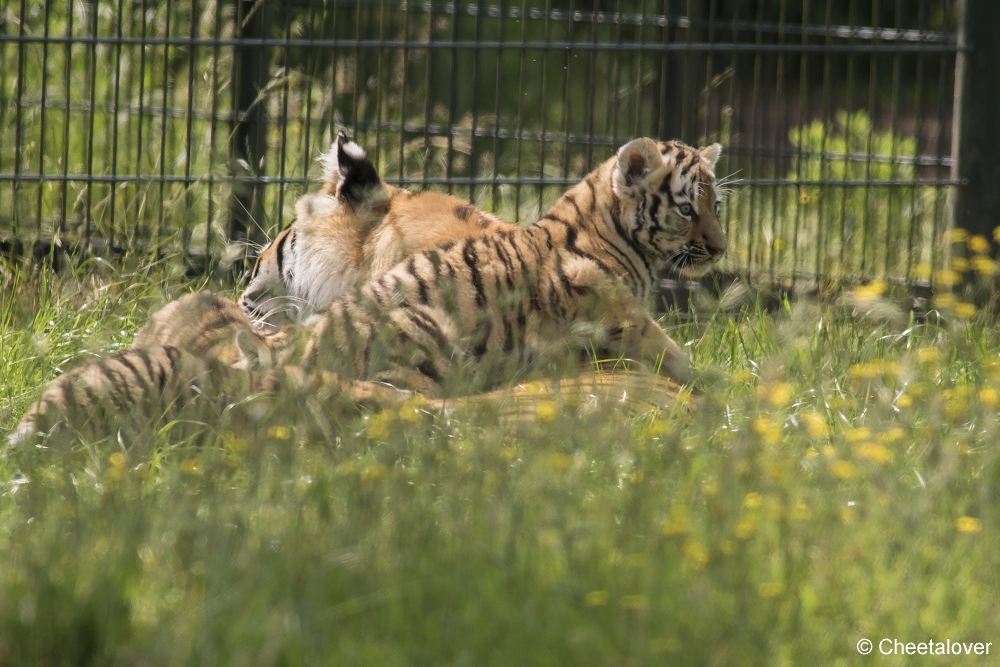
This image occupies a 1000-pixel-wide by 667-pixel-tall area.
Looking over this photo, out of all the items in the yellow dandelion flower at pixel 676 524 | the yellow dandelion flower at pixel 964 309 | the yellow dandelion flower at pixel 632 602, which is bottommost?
the yellow dandelion flower at pixel 632 602

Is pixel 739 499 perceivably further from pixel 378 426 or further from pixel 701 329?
pixel 701 329

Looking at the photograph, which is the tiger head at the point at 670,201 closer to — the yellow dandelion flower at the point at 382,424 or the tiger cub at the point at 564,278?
the tiger cub at the point at 564,278

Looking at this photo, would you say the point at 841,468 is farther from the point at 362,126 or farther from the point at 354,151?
the point at 362,126

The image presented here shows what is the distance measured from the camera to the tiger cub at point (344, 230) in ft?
15.3

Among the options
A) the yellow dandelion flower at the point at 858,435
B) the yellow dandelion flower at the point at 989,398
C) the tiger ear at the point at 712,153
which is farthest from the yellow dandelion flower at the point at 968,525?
the tiger ear at the point at 712,153

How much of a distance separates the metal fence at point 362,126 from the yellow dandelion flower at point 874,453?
1.79 meters

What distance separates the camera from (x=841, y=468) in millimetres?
2352

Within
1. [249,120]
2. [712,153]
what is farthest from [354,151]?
[712,153]

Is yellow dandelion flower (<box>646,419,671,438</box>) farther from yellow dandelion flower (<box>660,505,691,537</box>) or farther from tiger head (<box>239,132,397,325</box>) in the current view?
tiger head (<box>239,132,397,325</box>)

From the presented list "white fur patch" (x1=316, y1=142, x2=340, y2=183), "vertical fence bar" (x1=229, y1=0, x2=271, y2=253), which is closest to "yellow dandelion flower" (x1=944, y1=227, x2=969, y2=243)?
"white fur patch" (x1=316, y1=142, x2=340, y2=183)

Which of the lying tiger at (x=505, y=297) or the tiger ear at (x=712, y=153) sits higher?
the tiger ear at (x=712, y=153)

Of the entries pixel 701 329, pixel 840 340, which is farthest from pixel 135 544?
pixel 701 329

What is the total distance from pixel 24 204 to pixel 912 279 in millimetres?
4220

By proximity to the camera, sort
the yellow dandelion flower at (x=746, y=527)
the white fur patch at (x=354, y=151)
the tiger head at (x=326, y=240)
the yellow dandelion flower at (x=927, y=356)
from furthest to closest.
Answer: the tiger head at (x=326, y=240), the white fur patch at (x=354, y=151), the yellow dandelion flower at (x=927, y=356), the yellow dandelion flower at (x=746, y=527)
